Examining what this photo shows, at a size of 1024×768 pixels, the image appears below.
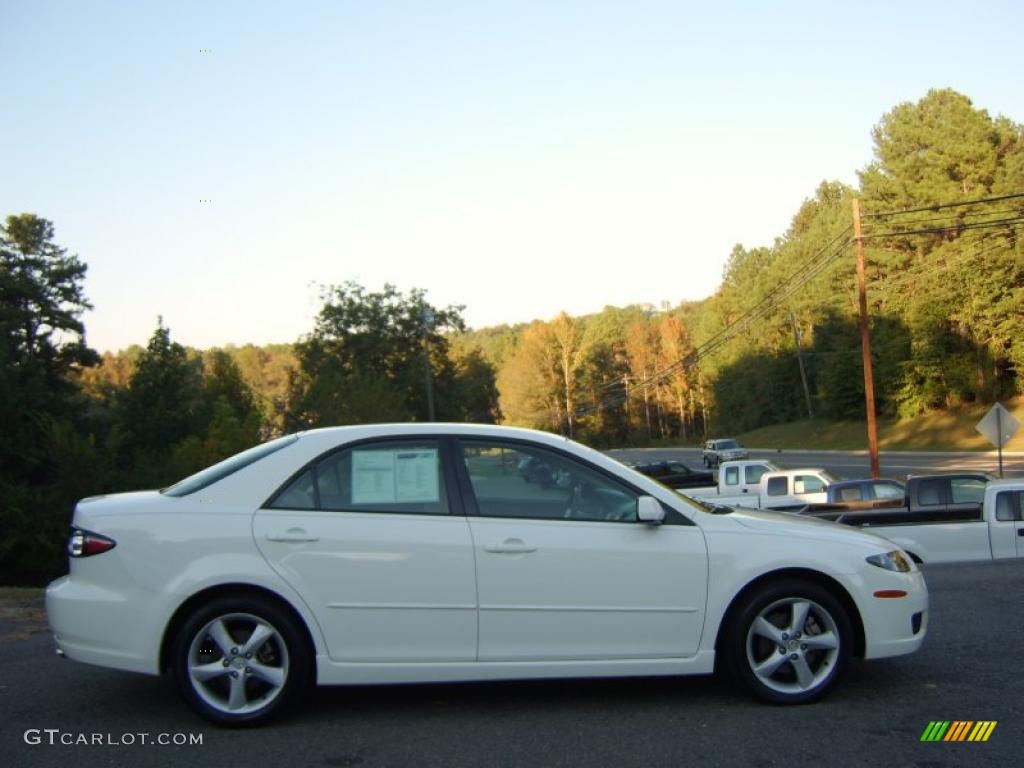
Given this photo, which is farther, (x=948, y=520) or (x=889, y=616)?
(x=948, y=520)

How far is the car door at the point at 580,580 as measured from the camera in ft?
16.0

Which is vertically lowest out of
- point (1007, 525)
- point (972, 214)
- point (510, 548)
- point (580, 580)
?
point (1007, 525)

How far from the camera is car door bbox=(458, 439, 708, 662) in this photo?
16.0 feet

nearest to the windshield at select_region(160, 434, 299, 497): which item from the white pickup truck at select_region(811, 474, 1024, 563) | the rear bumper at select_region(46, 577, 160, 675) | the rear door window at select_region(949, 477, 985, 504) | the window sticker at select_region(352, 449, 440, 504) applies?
the window sticker at select_region(352, 449, 440, 504)

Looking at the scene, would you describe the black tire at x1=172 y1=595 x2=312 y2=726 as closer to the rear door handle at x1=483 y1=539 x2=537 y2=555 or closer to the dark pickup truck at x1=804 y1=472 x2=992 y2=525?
the rear door handle at x1=483 y1=539 x2=537 y2=555

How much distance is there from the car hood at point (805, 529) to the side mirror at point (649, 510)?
475mm

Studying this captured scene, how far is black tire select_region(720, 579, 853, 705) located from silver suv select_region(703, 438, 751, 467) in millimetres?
51003

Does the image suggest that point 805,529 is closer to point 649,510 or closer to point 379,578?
point 649,510

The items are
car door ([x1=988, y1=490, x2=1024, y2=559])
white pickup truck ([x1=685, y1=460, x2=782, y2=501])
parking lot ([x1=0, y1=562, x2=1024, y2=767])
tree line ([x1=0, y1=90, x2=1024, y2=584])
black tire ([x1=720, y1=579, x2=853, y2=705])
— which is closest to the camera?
parking lot ([x1=0, y1=562, x2=1024, y2=767])

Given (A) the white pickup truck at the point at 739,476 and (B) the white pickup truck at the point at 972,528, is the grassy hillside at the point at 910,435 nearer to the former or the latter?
(A) the white pickup truck at the point at 739,476

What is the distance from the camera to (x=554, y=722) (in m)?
4.81

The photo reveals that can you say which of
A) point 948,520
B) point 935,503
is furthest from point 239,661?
point 935,503

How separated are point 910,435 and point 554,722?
6105cm

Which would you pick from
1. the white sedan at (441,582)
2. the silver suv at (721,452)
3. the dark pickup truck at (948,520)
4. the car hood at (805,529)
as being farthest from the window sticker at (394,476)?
the silver suv at (721,452)
